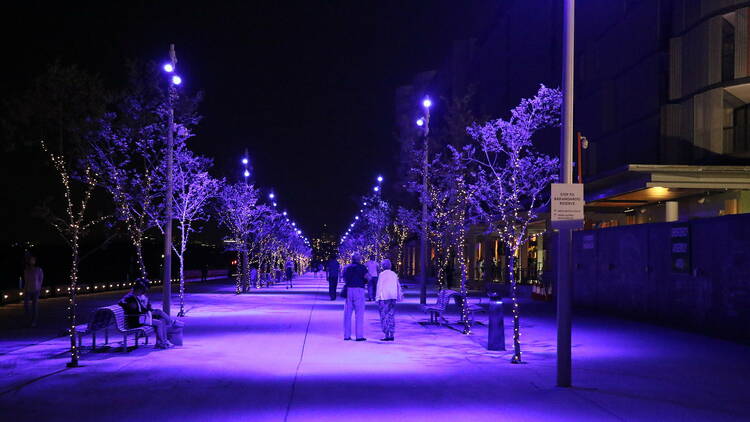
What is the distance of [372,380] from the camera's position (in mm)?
12344

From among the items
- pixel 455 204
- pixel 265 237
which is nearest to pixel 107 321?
pixel 455 204

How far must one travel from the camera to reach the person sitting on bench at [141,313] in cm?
1648

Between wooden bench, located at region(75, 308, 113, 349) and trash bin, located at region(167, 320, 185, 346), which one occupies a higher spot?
wooden bench, located at region(75, 308, 113, 349)

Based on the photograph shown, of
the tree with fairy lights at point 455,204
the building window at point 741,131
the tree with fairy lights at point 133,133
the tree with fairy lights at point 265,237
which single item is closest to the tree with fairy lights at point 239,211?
the tree with fairy lights at point 265,237

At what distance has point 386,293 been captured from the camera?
61.8ft

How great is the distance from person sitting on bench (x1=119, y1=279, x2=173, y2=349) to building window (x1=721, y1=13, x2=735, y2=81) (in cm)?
2466

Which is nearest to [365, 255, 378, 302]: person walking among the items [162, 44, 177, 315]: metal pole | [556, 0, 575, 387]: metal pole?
[162, 44, 177, 315]: metal pole

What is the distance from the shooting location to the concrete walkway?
32.3 feet

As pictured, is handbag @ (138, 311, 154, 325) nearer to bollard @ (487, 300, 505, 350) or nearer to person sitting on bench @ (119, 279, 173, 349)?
person sitting on bench @ (119, 279, 173, 349)

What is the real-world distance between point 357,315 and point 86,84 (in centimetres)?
1110

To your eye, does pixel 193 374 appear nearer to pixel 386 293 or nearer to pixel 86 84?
pixel 386 293

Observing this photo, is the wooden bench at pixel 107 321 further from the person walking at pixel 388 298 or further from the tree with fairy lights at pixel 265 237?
the tree with fairy lights at pixel 265 237

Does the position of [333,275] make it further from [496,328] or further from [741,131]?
[496,328]

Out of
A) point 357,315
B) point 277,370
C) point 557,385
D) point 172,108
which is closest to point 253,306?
point 172,108
